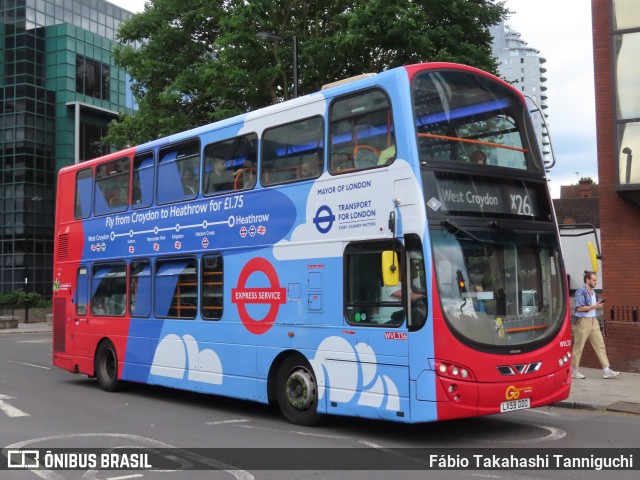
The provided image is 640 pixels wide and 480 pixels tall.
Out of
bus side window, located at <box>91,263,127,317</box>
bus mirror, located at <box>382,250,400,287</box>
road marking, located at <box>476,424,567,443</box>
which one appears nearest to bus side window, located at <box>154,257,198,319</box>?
bus side window, located at <box>91,263,127,317</box>

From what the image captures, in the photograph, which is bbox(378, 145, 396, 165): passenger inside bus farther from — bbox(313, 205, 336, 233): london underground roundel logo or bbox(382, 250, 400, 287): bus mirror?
bbox(382, 250, 400, 287): bus mirror

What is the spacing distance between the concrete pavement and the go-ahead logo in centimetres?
315

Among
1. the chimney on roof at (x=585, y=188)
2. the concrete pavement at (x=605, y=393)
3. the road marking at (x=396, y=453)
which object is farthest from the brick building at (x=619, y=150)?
the chimney on roof at (x=585, y=188)

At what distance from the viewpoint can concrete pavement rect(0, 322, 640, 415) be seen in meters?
10.9

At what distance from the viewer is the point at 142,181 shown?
1299 cm

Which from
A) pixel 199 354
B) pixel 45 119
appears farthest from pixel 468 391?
pixel 45 119

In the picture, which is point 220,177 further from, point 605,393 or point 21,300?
point 21,300

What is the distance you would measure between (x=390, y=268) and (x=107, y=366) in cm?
769

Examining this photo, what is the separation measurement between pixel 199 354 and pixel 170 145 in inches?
141

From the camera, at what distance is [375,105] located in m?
8.82

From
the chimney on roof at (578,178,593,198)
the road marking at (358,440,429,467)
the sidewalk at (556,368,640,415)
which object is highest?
the chimney on roof at (578,178,593,198)

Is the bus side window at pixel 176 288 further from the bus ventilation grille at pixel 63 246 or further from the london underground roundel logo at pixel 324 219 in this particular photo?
the bus ventilation grille at pixel 63 246

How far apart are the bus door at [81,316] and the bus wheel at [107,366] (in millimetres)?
550

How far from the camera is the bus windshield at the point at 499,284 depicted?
805cm
